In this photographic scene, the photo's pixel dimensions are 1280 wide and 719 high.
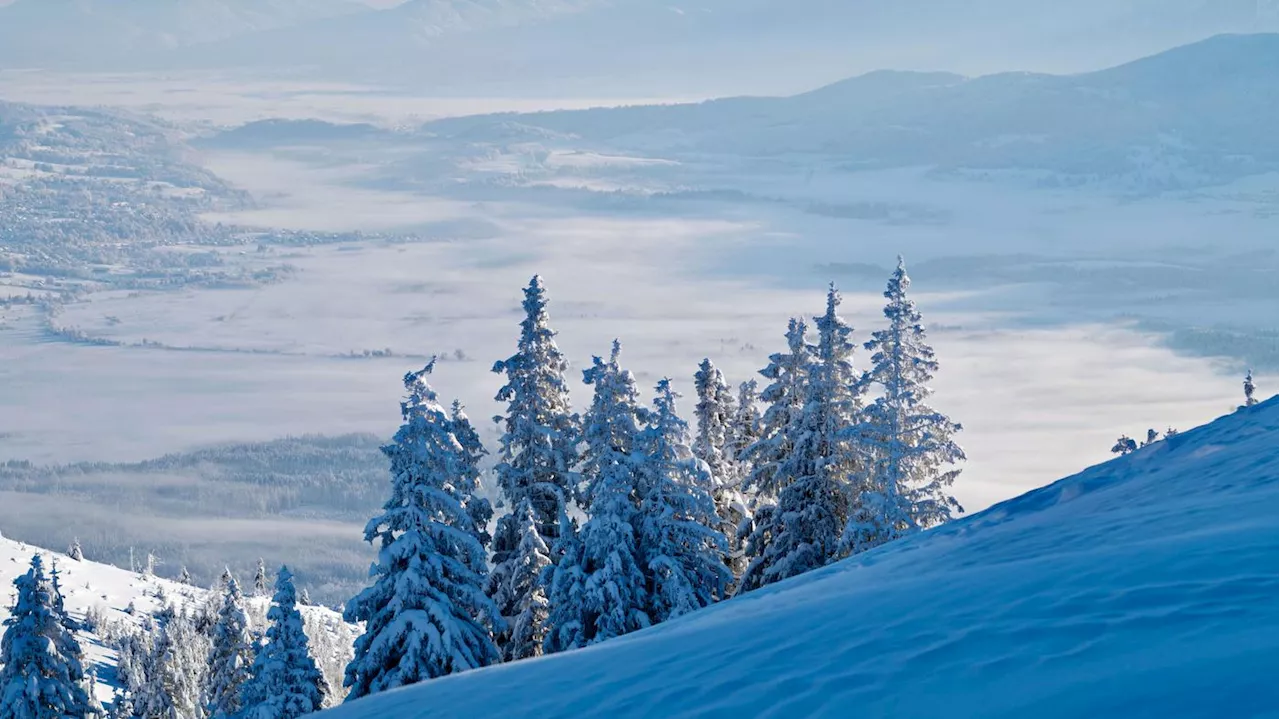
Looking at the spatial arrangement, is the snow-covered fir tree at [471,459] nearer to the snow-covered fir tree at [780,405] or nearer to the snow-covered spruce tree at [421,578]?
the snow-covered spruce tree at [421,578]

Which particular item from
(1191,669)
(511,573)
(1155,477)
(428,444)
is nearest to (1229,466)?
(1155,477)

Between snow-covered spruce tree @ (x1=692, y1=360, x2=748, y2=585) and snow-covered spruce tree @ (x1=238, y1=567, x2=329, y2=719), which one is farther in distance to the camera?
snow-covered spruce tree @ (x1=692, y1=360, x2=748, y2=585)

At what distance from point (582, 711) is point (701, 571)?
15281 mm

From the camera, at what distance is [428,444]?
2330cm

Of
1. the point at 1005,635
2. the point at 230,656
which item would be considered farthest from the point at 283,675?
the point at 1005,635

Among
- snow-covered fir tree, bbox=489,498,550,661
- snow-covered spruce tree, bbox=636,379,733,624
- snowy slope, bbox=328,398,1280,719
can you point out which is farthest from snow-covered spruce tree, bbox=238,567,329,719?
snowy slope, bbox=328,398,1280,719

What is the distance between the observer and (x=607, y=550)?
23906 mm

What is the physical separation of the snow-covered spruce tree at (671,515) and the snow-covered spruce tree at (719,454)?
318 centimetres

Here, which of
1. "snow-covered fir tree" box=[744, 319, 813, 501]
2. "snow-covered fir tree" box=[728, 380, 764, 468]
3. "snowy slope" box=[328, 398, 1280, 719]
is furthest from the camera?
"snow-covered fir tree" box=[728, 380, 764, 468]

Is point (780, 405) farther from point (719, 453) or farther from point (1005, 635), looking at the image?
point (1005, 635)

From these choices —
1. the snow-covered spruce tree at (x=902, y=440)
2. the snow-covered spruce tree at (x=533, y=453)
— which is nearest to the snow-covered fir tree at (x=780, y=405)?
the snow-covered spruce tree at (x=902, y=440)

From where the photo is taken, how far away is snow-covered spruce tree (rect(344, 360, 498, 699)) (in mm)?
22625

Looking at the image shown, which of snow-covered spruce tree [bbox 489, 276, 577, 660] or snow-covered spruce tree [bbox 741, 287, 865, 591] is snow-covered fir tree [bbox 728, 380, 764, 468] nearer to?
snow-covered spruce tree [bbox 741, 287, 865, 591]

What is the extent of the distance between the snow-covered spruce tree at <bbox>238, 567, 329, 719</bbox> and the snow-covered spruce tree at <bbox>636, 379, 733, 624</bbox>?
722cm
